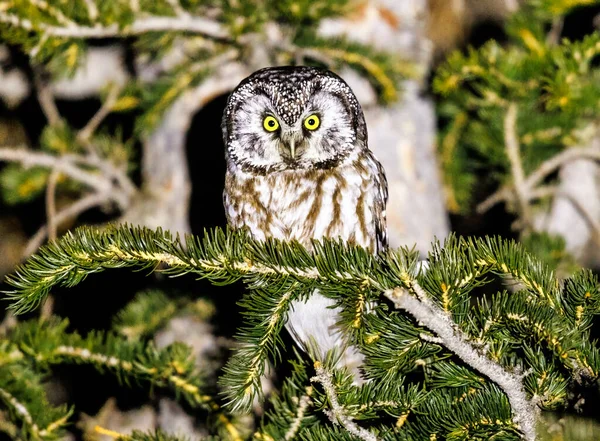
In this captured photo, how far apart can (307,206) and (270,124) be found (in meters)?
0.33

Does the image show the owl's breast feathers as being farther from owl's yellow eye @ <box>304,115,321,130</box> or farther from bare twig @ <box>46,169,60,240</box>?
bare twig @ <box>46,169,60,240</box>

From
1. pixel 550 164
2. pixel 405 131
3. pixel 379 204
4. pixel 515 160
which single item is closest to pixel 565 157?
pixel 550 164

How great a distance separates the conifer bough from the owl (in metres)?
0.65

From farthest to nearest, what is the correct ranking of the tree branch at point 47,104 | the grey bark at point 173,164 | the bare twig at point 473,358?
the tree branch at point 47,104, the grey bark at point 173,164, the bare twig at point 473,358

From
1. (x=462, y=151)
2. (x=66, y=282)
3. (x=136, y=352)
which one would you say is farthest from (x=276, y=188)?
(x=462, y=151)

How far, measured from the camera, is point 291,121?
90.0 inches

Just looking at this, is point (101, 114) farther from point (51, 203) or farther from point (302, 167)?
point (302, 167)

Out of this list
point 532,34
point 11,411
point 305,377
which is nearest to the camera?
point 305,377

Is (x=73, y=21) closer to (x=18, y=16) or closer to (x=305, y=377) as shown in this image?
(x=18, y=16)

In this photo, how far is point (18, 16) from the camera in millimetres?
2244

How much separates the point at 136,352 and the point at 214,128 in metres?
1.38

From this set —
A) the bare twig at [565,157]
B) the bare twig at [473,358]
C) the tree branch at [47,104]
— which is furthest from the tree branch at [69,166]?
the bare twig at [473,358]

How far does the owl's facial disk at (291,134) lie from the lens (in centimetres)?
229

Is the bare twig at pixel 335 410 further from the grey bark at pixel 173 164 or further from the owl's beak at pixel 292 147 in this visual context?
the grey bark at pixel 173 164
